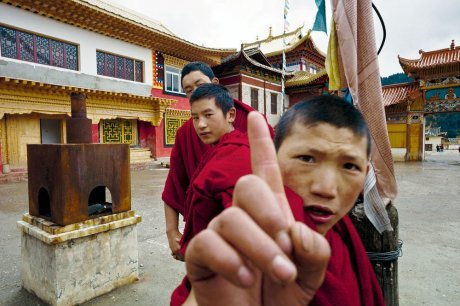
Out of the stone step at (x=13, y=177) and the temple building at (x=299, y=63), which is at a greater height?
the temple building at (x=299, y=63)

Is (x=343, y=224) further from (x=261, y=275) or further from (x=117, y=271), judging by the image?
(x=117, y=271)

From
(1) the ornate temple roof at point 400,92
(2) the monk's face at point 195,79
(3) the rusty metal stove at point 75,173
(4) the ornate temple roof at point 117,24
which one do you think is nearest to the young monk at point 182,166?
(2) the monk's face at point 195,79

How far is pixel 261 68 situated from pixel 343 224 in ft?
53.1

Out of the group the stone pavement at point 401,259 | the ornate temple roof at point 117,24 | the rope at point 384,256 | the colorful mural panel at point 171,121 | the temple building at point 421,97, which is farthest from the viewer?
the temple building at point 421,97

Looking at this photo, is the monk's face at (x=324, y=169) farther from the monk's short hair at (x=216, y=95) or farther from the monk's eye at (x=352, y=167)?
the monk's short hair at (x=216, y=95)

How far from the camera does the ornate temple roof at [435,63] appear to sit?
1355cm

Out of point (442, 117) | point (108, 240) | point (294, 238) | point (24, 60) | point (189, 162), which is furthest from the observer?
point (442, 117)

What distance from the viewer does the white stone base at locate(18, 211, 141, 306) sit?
199 cm

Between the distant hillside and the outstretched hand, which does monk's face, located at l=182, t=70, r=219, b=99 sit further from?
the distant hillside

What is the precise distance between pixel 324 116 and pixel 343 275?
483 millimetres

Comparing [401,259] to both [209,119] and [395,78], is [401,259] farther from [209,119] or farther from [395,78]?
[395,78]

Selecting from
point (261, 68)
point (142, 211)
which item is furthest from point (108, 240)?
point (261, 68)

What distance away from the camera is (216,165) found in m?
0.84

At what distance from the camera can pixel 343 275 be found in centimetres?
86
